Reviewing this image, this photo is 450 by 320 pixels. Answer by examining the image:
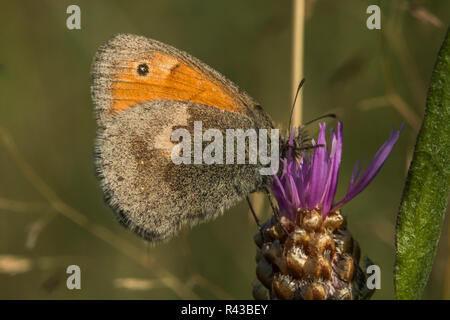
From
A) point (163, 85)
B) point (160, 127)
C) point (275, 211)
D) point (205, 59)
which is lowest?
point (275, 211)

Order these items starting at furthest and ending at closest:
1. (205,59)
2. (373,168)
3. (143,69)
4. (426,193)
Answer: (205,59) < (143,69) < (373,168) < (426,193)

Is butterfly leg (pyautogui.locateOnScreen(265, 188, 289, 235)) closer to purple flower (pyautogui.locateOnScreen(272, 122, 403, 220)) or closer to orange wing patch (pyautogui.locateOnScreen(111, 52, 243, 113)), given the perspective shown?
purple flower (pyautogui.locateOnScreen(272, 122, 403, 220))

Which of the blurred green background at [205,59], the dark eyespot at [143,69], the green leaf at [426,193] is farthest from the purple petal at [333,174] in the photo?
the blurred green background at [205,59]

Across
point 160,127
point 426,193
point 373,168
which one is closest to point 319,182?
point 373,168

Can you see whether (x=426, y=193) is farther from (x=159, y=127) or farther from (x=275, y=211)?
(x=159, y=127)

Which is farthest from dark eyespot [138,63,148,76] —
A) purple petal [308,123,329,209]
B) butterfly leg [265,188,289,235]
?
purple petal [308,123,329,209]

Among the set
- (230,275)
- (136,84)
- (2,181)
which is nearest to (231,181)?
(136,84)

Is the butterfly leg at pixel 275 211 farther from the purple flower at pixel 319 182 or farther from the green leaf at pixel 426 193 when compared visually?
the green leaf at pixel 426 193
